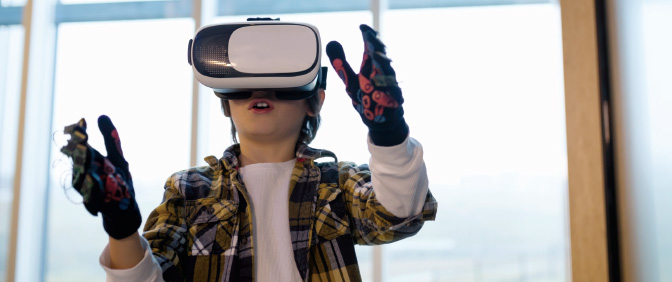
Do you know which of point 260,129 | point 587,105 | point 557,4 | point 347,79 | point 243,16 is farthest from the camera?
point 243,16

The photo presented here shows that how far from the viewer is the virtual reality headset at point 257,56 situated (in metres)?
0.73

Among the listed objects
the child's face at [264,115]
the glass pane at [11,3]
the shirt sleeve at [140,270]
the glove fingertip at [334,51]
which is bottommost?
the shirt sleeve at [140,270]

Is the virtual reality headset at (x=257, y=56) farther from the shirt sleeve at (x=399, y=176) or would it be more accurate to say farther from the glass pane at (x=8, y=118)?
the glass pane at (x=8, y=118)

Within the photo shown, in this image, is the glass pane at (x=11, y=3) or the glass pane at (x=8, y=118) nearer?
the glass pane at (x=8, y=118)

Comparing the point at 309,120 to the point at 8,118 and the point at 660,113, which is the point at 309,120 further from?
the point at 8,118

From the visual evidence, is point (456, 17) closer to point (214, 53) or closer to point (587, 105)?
point (587, 105)

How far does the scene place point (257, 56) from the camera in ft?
2.42

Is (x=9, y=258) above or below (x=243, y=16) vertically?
below

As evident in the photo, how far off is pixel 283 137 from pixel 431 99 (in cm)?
111

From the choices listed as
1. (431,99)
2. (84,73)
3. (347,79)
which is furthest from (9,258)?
(347,79)

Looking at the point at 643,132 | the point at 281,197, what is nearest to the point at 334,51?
the point at 281,197

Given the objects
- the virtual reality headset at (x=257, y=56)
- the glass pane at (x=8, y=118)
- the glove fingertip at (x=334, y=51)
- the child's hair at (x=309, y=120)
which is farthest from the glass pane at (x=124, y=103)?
the glove fingertip at (x=334, y=51)

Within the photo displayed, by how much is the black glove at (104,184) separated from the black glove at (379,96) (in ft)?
0.85

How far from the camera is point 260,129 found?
823mm
